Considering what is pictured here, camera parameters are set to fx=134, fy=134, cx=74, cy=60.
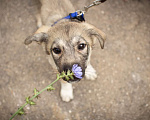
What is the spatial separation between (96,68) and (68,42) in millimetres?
1453

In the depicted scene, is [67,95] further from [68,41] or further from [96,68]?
[68,41]

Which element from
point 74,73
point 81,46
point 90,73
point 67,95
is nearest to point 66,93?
point 67,95

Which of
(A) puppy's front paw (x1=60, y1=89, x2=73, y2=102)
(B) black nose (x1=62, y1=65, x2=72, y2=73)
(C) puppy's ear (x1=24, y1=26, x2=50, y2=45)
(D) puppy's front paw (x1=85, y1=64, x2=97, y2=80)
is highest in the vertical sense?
(C) puppy's ear (x1=24, y1=26, x2=50, y2=45)

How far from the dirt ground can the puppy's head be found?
1.14 m

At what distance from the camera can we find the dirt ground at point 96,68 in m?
3.06

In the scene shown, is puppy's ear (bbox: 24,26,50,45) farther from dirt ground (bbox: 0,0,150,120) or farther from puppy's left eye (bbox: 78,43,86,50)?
dirt ground (bbox: 0,0,150,120)

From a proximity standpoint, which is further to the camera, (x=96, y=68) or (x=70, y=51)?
(x=96, y=68)

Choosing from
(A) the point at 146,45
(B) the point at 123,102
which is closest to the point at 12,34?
(B) the point at 123,102

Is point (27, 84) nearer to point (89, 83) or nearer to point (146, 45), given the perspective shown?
point (89, 83)

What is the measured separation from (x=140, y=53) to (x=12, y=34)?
3438mm

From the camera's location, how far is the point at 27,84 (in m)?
3.27

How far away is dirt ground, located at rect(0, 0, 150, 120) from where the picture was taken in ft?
10.1

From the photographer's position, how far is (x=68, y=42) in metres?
2.12

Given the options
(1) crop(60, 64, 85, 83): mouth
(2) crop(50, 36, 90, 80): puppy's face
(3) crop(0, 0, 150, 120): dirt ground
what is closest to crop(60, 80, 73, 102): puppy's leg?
(3) crop(0, 0, 150, 120): dirt ground
